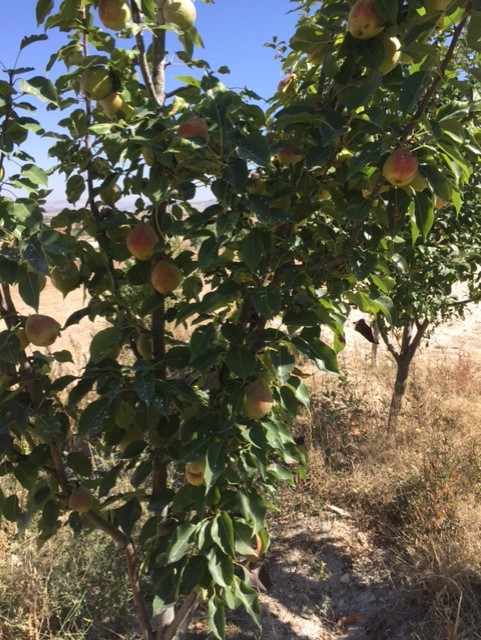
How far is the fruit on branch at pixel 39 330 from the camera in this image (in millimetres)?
1315

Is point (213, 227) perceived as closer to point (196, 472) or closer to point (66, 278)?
point (66, 278)

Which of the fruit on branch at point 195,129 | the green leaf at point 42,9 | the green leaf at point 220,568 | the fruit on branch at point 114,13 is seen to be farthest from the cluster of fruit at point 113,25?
the green leaf at point 220,568

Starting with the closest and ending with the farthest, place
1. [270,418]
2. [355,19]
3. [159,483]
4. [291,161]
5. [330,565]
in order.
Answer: [355,19]
[291,161]
[270,418]
[159,483]
[330,565]

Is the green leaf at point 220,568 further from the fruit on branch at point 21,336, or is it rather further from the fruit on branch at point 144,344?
the fruit on branch at point 21,336

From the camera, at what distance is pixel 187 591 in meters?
1.43

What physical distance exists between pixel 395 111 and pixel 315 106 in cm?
18

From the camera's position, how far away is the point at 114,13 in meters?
1.19

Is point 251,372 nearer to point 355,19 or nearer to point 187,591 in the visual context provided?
point 187,591

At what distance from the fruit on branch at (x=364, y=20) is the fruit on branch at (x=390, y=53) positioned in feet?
0.13

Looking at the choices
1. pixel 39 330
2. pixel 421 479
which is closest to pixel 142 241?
pixel 39 330

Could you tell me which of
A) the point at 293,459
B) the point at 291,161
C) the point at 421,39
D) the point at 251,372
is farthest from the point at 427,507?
the point at 421,39

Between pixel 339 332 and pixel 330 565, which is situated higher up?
pixel 339 332

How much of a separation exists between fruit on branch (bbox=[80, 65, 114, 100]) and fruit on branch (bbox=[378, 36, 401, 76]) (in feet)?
1.97

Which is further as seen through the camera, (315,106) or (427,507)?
(427,507)
